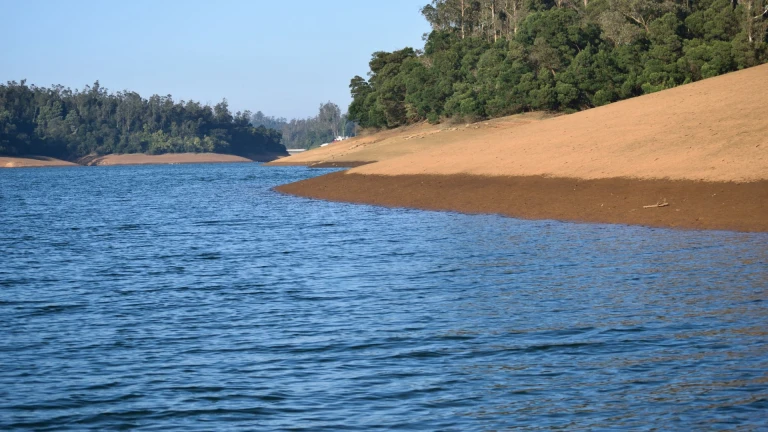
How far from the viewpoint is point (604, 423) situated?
11.5 meters

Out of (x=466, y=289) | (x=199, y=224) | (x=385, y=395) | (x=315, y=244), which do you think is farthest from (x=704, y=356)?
(x=199, y=224)

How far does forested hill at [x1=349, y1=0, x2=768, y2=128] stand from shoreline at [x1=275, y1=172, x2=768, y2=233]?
158 ft

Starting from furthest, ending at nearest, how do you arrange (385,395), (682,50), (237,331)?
(682,50) < (237,331) < (385,395)

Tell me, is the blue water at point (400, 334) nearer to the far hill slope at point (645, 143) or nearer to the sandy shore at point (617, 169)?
the sandy shore at point (617, 169)

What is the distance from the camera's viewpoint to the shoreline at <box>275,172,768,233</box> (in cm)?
3058

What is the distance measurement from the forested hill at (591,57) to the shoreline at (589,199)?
4829 cm

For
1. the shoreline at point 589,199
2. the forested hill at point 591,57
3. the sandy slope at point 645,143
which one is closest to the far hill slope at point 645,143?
the sandy slope at point 645,143

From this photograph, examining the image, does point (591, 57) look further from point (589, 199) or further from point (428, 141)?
point (589, 199)

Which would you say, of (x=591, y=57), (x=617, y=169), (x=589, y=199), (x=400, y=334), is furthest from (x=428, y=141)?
(x=400, y=334)

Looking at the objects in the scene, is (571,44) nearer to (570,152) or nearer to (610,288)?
(570,152)

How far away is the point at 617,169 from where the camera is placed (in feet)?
133

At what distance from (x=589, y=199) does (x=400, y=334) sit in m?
21.8

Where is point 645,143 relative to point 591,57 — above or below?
below

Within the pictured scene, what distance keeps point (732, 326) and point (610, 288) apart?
424cm
